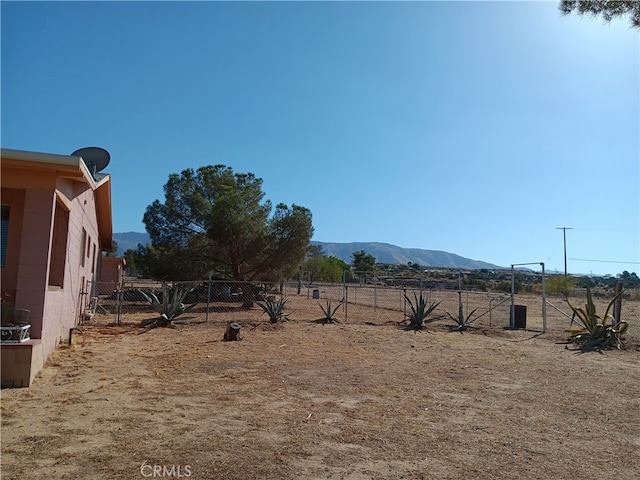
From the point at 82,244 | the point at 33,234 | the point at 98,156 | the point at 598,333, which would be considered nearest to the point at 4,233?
the point at 33,234

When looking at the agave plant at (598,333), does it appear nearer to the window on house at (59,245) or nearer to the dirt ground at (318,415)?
the dirt ground at (318,415)

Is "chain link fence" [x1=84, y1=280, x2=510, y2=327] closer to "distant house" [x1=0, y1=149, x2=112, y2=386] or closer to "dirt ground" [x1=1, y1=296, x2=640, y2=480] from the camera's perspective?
"distant house" [x1=0, y1=149, x2=112, y2=386]

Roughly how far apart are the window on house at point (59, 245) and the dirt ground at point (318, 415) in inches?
71.1

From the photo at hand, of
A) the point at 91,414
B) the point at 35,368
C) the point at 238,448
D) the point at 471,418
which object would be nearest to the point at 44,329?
the point at 35,368

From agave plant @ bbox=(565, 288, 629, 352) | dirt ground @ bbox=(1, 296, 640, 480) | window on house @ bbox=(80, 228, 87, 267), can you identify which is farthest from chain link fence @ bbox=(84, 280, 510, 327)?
dirt ground @ bbox=(1, 296, 640, 480)

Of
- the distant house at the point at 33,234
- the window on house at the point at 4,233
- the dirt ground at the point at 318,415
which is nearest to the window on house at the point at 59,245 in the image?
the distant house at the point at 33,234

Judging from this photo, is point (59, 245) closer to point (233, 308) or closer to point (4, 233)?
point (4, 233)

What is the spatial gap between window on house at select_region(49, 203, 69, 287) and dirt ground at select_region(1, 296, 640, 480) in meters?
1.81

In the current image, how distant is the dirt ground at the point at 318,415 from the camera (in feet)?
14.4

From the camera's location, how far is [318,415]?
6008 mm

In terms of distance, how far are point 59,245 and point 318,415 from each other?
294 inches

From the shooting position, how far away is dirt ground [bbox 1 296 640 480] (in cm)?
438

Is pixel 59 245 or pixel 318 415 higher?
pixel 59 245

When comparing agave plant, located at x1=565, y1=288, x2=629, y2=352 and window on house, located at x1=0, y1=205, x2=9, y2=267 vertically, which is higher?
window on house, located at x1=0, y1=205, x2=9, y2=267
